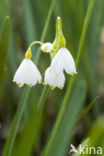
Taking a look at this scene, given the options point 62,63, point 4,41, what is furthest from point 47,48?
point 4,41

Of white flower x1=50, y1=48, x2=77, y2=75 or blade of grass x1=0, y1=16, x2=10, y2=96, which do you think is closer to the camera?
white flower x1=50, y1=48, x2=77, y2=75

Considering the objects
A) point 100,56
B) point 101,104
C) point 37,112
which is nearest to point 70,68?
point 37,112

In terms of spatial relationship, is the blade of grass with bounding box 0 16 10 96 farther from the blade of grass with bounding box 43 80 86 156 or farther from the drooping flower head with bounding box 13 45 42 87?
the blade of grass with bounding box 43 80 86 156

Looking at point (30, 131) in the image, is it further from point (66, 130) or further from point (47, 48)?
point (47, 48)

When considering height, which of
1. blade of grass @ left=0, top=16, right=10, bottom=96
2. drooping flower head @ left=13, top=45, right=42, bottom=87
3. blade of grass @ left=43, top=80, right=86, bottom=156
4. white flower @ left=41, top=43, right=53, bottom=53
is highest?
blade of grass @ left=0, top=16, right=10, bottom=96

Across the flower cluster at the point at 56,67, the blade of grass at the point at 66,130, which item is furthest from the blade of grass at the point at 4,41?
the blade of grass at the point at 66,130

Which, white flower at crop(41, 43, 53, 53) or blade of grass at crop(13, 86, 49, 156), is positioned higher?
Answer: white flower at crop(41, 43, 53, 53)

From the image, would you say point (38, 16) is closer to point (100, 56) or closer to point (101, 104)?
point (101, 104)

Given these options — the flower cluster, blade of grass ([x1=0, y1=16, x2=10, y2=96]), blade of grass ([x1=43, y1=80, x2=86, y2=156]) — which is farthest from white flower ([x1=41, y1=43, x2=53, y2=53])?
blade of grass ([x1=43, y1=80, x2=86, y2=156])
